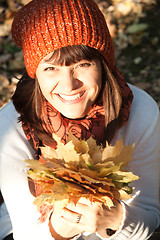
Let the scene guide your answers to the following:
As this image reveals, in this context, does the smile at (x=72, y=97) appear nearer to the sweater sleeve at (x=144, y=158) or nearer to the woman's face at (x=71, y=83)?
the woman's face at (x=71, y=83)

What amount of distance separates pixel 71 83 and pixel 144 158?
0.73 m

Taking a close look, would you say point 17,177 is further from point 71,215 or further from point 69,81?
point 69,81

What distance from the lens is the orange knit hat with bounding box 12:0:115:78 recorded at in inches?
68.2

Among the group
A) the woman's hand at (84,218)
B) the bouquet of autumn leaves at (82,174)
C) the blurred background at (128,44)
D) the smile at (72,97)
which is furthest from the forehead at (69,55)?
the blurred background at (128,44)

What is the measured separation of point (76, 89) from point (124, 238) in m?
0.91

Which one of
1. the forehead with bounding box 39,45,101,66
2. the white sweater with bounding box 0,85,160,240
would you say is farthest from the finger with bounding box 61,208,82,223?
the forehead with bounding box 39,45,101,66

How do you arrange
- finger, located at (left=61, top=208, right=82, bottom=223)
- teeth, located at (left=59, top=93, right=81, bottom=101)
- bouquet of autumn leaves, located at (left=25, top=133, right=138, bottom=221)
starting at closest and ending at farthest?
bouquet of autumn leaves, located at (left=25, top=133, right=138, bottom=221) < finger, located at (left=61, top=208, right=82, bottom=223) < teeth, located at (left=59, top=93, right=81, bottom=101)

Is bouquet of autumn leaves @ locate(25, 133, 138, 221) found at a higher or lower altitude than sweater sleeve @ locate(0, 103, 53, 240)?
higher

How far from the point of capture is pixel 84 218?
172 cm

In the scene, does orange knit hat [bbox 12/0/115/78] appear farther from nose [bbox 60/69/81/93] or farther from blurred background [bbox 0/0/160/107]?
blurred background [bbox 0/0/160/107]

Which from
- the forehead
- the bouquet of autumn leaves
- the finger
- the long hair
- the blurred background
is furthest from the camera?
the blurred background

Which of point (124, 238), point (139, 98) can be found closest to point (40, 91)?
point (139, 98)

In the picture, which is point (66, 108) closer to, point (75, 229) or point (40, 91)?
point (40, 91)

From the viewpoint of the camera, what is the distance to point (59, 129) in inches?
81.2
